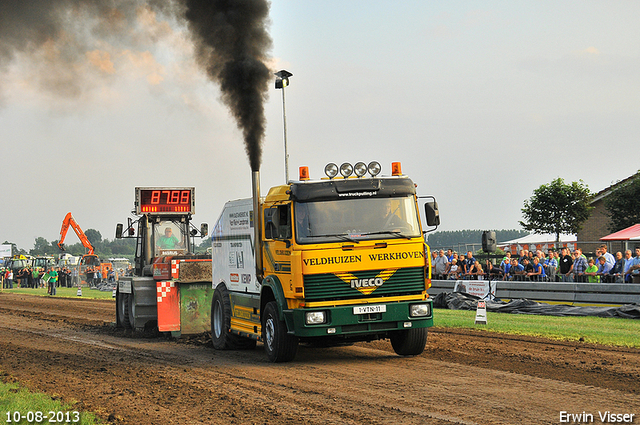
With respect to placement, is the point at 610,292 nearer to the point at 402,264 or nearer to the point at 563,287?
the point at 563,287

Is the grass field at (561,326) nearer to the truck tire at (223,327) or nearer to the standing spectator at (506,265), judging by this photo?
the standing spectator at (506,265)

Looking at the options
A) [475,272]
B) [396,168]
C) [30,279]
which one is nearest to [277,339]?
[396,168]

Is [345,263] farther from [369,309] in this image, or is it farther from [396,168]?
[396,168]

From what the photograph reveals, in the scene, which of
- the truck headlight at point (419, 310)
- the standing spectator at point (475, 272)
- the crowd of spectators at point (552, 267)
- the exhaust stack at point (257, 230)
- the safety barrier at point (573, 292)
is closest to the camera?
the truck headlight at point (419, 310)

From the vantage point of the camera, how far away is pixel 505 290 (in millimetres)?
22156

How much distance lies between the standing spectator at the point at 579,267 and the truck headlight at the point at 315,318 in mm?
12681

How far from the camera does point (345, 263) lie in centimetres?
1096

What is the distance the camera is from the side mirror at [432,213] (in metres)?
11.6

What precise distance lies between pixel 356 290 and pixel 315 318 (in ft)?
2.66

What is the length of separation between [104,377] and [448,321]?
977 cm

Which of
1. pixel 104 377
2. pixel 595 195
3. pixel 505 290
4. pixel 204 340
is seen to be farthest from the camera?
pixel 595 195

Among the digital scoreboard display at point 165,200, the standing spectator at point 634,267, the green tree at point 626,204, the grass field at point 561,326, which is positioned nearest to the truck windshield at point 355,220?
the grass field at point 561,326

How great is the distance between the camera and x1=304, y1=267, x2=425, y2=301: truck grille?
10883 millimetres

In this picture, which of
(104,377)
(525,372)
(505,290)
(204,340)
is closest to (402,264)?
(525,372)
